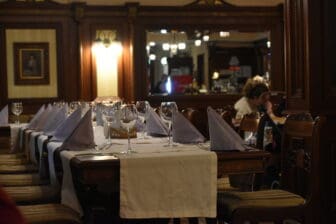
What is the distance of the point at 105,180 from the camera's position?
2.30 m

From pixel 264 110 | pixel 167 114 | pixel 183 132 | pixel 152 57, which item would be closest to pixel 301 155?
pixel 183 132

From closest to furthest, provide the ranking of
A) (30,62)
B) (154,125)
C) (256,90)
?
(154,125) < (256,90) < (30,62)

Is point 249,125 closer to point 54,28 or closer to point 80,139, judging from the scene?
point 80,139

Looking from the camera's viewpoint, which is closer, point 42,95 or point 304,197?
point 304,197

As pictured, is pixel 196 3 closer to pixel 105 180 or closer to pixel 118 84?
pixel 118 84

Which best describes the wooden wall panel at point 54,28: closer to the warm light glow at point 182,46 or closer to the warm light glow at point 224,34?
the warm light glow at point 182,46

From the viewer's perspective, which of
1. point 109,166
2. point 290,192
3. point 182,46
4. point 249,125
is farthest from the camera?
point 182,46

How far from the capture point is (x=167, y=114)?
9.99 ft

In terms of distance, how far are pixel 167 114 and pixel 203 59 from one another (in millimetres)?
7330

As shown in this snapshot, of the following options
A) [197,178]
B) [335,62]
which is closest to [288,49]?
[335,62]

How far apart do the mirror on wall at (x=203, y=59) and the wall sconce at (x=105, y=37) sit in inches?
23.6

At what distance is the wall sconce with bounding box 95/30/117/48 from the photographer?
9.70 m

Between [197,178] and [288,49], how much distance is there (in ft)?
9.88

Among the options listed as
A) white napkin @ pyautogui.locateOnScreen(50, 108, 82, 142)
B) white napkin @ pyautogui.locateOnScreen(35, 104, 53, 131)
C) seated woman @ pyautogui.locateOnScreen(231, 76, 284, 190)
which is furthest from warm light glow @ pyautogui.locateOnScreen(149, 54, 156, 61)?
white napkin @ pyautogui.locateOnScreen(50, 108, 82, 142)
